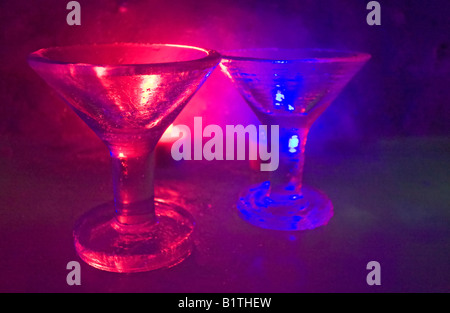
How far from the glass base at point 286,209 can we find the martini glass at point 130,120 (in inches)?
3.7

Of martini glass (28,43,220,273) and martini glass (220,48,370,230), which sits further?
martini glass (220,48,370,230)

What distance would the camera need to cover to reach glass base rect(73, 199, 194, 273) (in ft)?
1.52

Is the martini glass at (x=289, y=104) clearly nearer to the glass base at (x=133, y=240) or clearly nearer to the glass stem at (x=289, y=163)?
the glass stem at (x=289, y=163)

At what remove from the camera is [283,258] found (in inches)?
19.1

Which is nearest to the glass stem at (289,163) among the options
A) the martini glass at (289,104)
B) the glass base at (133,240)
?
the martini glass at (289,104)

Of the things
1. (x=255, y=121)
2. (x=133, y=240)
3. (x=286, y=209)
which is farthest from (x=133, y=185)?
(x=255, y=121)

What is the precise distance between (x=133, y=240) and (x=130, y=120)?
6.2 inches

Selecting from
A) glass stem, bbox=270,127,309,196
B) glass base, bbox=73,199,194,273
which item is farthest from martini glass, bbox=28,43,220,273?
glass stem, bbox=270,127,309,196

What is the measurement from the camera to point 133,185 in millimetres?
512

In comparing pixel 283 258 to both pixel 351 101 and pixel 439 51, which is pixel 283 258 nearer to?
pixel 351 101

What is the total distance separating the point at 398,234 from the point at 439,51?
44 cm

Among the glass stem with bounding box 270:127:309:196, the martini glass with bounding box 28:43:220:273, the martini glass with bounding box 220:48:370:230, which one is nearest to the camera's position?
the martini glass with bounding box 28:43:220:273

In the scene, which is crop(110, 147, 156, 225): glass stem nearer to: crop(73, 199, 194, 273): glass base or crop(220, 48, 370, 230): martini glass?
crop(73, 199, 194, 273): glass base

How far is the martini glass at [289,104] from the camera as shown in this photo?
0.50 m
